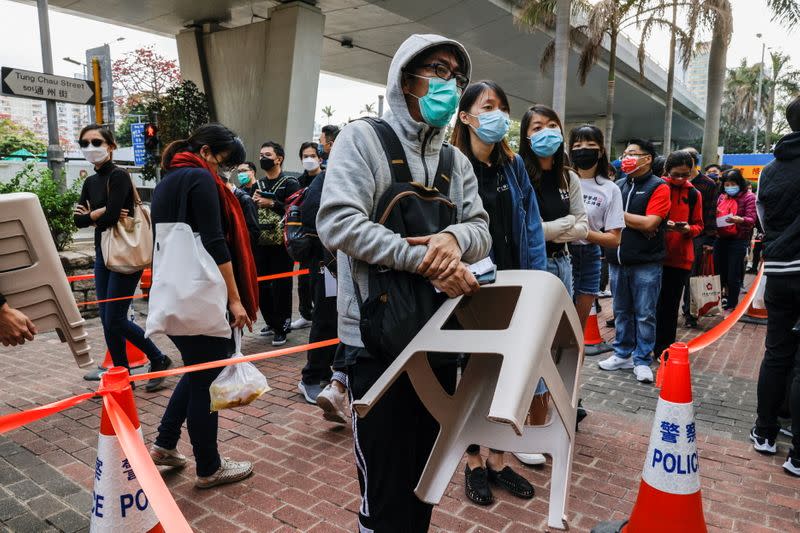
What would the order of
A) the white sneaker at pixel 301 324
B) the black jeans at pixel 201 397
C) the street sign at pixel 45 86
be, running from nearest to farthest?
the black jeans at pixel 201 397, the street sign at pixel 45 86, the white sneaker at pixel 301 324

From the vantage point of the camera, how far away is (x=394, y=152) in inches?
78.7

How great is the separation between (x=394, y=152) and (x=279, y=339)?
4986mm

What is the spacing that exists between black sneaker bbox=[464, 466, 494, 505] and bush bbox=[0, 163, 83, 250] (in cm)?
688

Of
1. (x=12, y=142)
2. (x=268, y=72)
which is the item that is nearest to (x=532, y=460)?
(x=268, y=72)

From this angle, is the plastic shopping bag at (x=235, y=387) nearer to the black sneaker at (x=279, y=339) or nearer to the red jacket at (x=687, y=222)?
the black sneaker at (x=279, y=339)

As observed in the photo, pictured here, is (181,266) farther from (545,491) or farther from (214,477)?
(545,491)

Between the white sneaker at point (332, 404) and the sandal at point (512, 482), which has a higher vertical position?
the white sneaker at point (332, 404)

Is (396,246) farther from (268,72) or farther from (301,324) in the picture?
(268,72)

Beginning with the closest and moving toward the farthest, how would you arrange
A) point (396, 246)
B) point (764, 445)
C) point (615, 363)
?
point (396, 246) → point (764, 445) → point (615, 363)

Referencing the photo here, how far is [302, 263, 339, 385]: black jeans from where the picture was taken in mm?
4656

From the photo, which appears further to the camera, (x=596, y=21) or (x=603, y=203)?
(x=596, y=21)

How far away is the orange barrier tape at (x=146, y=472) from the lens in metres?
1.88

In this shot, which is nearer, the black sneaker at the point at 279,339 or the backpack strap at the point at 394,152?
the backpack strap at the point at 394,152

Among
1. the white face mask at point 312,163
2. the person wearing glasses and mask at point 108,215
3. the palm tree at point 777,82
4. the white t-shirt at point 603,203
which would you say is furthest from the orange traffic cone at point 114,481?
the palm tree at point 777,82
